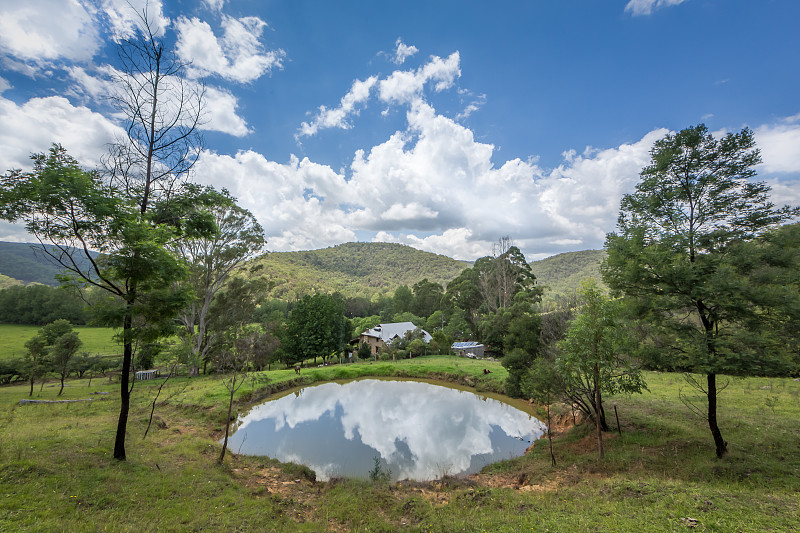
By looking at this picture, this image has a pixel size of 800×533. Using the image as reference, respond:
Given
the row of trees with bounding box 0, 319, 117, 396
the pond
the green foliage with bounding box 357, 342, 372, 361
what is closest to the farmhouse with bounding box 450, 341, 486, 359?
the green foliage with bounding box 357, 342, 372, 361

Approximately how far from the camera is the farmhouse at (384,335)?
40.5 m

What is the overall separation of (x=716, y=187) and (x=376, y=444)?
1441 centimetres

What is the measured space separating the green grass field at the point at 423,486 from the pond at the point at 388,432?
1.22 meters

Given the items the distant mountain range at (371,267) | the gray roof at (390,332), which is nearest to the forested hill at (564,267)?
the distant mountain range at (371,267)

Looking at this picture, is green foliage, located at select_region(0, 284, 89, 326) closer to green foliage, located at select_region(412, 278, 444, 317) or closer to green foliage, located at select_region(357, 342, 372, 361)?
green foliage, located at select_region(357, 342, 372, 361)

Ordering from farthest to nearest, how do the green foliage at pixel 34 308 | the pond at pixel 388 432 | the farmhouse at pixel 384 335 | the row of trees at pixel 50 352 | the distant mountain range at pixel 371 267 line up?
Answer: the distant mountain range at pixel 371 267, the green foliage at pixel 34 308, the farmhouse at pixel 384 335, the row of trees at pixel 50 352, the pond at pixel 388 432

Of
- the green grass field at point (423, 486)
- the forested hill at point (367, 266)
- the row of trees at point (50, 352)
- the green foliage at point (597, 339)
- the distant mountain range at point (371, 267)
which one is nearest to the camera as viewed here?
the green grass field at point (423, 486)

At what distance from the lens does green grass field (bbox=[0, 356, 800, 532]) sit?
5281 mm

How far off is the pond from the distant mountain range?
85.9 m

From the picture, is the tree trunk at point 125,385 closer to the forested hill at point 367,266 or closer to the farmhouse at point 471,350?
the farmhouse at point 471,350

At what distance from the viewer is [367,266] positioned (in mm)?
162750

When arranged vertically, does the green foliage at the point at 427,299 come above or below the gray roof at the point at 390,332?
above

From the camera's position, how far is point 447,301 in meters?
51.7

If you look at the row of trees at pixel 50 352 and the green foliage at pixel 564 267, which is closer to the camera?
the row of trees at pixel 50 352
